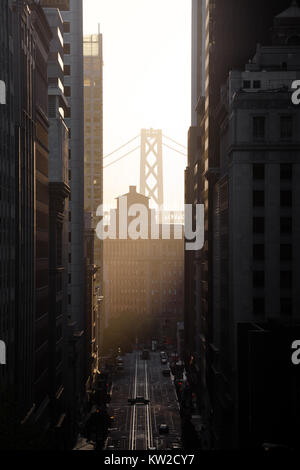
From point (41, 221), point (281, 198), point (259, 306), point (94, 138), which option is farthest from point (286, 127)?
point (94, 138)

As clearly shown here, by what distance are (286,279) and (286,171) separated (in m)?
9.68

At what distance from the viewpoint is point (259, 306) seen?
2454 inches

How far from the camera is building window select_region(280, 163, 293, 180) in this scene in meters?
61.9

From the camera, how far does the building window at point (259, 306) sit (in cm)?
6219

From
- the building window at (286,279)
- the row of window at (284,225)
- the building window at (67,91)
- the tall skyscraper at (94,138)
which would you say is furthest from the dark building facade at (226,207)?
the tall skyscraper at (94,138)

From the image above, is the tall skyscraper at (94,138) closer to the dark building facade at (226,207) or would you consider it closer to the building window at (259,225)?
the dark building facade at (226,207)

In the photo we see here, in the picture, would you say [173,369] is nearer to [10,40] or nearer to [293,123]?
[293,123]

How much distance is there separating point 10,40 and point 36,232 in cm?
1807

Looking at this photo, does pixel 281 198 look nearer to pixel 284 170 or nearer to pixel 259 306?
pixel 284 170

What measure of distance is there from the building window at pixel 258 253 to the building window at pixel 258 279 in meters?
1.27

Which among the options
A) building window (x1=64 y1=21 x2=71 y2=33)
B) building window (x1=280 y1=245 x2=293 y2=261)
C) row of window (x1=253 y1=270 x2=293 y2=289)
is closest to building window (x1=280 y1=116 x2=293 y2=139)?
building window (x1=280 y1=245 x2=293 y2=261)

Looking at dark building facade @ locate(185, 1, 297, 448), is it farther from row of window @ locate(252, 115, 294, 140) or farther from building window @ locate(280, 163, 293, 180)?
row of window @ locate(252, 115, 294, 140)

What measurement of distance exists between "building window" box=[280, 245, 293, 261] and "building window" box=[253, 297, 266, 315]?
415cm

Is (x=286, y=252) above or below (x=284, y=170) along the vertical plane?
below
